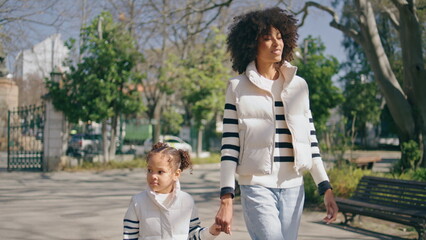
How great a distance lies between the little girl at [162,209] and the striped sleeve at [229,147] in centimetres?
33

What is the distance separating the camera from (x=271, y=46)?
3244 mm

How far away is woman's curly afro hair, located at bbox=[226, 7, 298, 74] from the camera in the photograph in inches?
128

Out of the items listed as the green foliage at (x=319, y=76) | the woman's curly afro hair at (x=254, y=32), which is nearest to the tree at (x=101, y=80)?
the green foliage at (x=319, y=76)

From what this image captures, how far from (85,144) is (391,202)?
18253mm

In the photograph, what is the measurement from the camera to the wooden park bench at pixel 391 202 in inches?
274

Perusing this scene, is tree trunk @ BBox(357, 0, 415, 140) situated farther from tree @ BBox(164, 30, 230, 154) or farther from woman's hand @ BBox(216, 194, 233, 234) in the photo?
tree @ BBox(164, 30, 230, 154)

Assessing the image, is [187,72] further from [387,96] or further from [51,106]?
[387,96]

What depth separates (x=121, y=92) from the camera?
19516 mm

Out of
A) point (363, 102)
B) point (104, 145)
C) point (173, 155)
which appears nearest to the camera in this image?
point (173, 155)

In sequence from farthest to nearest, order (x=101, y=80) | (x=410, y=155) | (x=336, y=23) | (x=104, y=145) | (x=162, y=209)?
(x=104, y=145) → (x=101, y=80) → (x=336, y=23) → (x=410, y=155) → (x=162, y=209)

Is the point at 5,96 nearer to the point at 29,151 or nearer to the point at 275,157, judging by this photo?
the point at 29,151

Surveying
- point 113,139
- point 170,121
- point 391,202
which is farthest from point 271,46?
point 170,121

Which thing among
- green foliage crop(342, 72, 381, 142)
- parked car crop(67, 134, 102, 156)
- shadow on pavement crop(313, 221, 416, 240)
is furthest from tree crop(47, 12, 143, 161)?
green foliage crop(342, 72, 381, 142)

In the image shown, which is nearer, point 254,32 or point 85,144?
point 254,32
